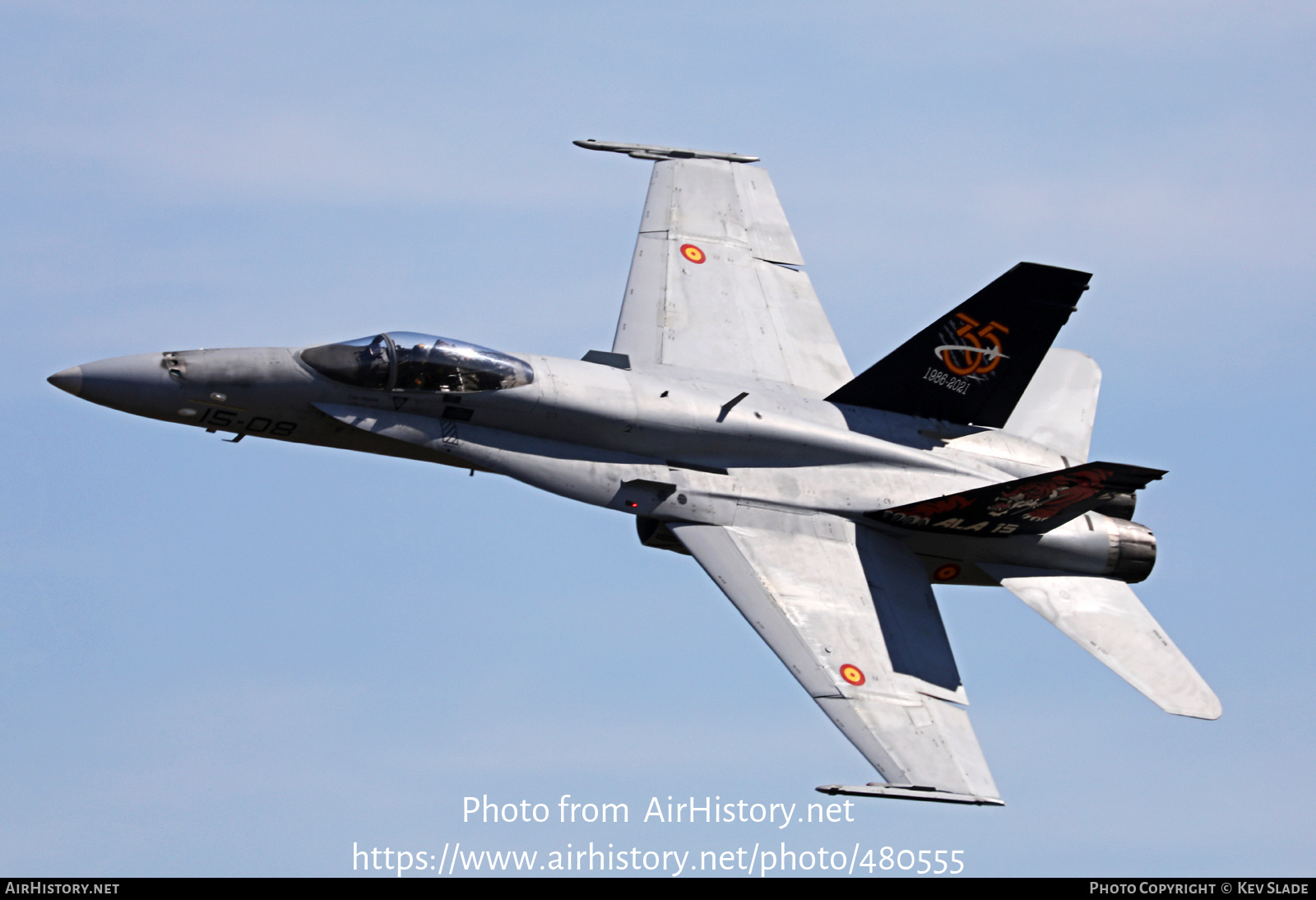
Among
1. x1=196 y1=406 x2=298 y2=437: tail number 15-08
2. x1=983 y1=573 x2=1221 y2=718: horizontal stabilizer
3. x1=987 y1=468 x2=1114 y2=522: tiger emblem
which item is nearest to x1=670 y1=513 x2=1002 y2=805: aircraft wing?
x1=987 y1=468 x2=1114 y2=522: tiger emblem

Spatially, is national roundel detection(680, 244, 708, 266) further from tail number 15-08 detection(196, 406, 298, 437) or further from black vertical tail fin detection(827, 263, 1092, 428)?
tail number 15-08 detection(196, 406, 298, 437)

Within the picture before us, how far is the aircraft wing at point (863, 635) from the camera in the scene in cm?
1914

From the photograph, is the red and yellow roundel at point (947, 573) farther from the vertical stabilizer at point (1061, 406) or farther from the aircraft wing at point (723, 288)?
the aircraft wing at point (723, 288)

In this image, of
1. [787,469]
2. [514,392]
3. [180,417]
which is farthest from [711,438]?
[180,417]

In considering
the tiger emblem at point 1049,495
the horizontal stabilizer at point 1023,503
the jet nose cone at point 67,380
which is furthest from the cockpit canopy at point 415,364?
the tiger emblem at point 1049,495

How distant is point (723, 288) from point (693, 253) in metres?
0.79

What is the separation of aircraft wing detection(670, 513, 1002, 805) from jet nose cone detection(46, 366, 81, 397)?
7.55m

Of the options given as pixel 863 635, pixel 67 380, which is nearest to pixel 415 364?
pixel 67 380

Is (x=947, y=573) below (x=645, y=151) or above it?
below

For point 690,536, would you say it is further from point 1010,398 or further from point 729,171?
point 729,171

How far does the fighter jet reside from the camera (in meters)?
19.9

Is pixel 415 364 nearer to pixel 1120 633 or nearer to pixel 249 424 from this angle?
pixel 249 424

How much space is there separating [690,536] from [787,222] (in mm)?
7032

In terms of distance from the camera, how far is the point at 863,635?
20594 mm
